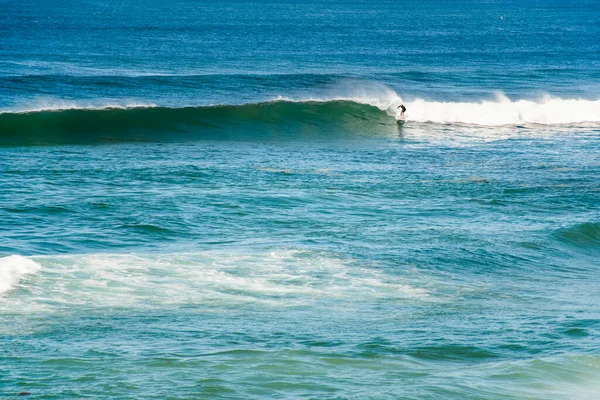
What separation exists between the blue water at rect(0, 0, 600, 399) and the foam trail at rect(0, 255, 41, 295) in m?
0.05

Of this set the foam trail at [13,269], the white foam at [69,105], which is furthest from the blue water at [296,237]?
the white foam at [69,105]

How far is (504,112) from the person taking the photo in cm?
3616

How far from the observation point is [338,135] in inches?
1261

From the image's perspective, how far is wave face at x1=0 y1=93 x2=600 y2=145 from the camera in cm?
3031

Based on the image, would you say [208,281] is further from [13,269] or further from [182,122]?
[182,122]

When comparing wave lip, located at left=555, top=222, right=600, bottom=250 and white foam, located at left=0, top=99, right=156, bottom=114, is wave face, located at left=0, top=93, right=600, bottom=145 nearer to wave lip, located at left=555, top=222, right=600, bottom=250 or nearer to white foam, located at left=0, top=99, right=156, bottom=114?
white foam, located at left=0, top=99, right=156, bottom=114

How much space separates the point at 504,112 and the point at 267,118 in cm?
973

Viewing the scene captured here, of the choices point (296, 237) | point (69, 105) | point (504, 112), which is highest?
point (504, 112)

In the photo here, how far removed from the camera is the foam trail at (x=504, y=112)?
35.1 m

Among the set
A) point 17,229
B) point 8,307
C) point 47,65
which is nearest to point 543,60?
point 47,65

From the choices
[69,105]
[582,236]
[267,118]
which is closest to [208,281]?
[582,236]

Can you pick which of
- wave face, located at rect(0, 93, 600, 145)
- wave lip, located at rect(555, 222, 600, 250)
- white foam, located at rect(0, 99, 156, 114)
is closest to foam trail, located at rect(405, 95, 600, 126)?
wave face, located at rect(0, 93, 600, 145)

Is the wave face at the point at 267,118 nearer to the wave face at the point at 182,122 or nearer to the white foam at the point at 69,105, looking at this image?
the wave face at the point at 182,122

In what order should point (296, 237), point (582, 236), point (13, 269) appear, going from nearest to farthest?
point (13, 269) < point (296, 237) < point (582, 236)
